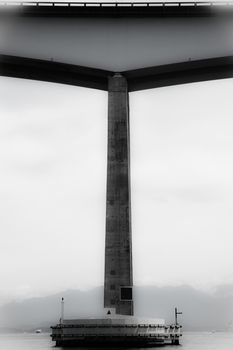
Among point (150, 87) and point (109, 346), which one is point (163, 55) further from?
point (109, 346)

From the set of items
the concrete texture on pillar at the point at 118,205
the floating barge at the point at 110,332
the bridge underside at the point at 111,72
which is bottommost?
the floating barge at the point at 110,332

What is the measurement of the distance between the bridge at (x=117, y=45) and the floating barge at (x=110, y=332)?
2542mm

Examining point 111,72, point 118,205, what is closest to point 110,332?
point 118,205

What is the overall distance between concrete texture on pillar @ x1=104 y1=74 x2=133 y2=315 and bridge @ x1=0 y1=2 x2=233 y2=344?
0.09 metres

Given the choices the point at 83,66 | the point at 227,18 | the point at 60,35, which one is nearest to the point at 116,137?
the point at 83,66

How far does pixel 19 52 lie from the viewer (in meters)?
41.5

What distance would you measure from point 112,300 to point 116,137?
34.7ft

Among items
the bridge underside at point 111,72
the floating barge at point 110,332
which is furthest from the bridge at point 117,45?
the floating barge at point 110,332

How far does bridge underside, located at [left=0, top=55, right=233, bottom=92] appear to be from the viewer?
4091 cm

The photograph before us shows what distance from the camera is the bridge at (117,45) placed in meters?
41.0

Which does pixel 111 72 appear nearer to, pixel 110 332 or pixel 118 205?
pixel 118 205

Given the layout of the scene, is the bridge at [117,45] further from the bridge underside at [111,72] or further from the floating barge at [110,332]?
the floating barge at [110,332]

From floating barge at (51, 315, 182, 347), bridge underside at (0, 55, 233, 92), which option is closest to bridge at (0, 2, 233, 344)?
bridge underside at (0, 55, 233, 92)

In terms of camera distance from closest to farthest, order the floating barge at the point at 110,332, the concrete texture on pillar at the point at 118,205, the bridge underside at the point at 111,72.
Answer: the floating barge at the point at 110,332, the concrete texture on pillar at the point at 118,205, the bridge underside at the point at 111,72
